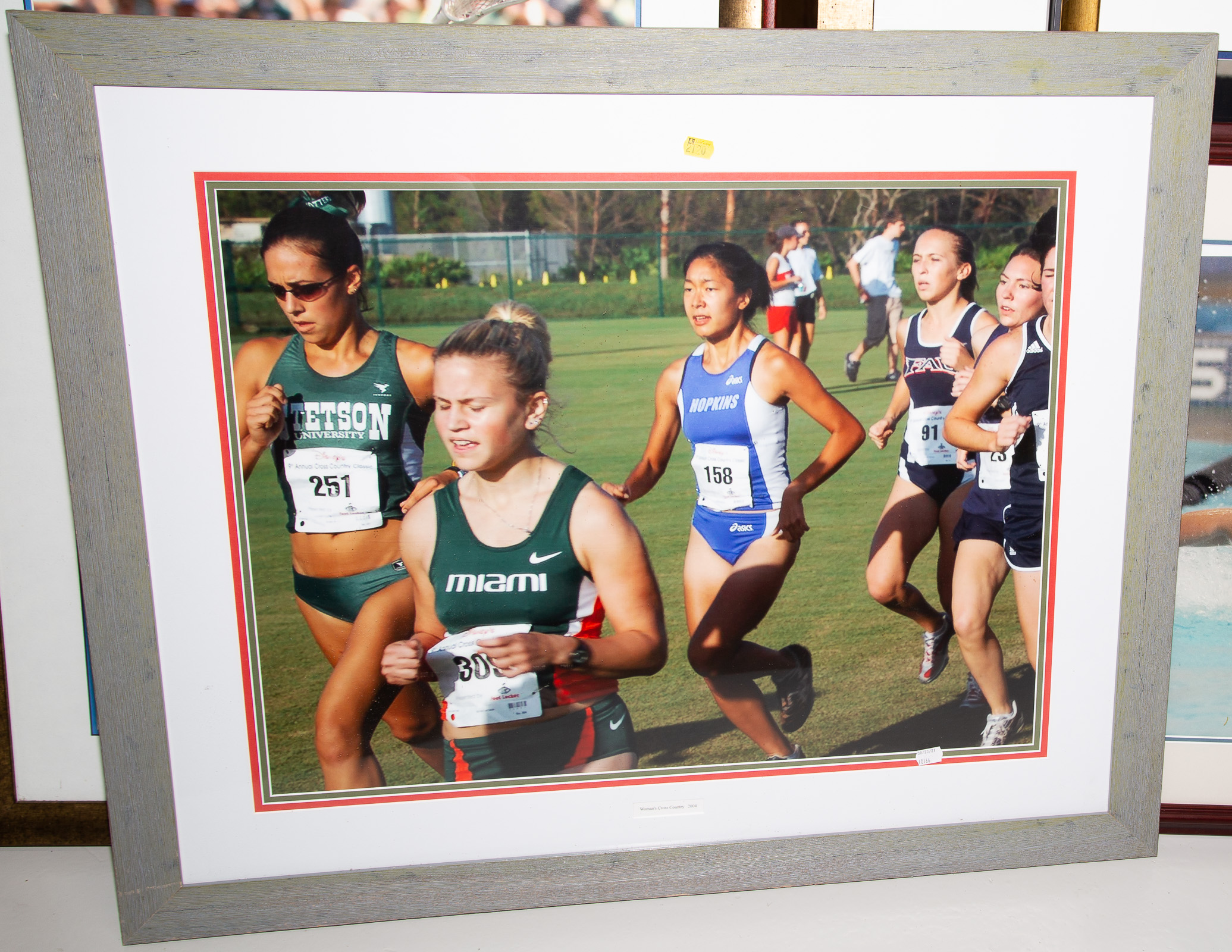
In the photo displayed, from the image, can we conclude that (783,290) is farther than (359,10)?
No

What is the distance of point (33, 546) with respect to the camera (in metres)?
1.26

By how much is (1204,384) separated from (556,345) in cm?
105

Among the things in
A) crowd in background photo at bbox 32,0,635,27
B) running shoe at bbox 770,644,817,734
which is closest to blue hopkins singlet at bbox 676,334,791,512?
running shoe at bbox 770,644,817,734

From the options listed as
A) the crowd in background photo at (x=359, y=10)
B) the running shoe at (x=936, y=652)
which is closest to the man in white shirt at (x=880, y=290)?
the running shoe at (x=936, y=652)

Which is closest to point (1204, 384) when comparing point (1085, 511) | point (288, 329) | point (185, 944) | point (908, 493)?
point (1085, 511)

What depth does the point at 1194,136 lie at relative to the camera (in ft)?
3.54

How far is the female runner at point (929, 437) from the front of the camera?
1.11 m

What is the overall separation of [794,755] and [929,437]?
0.50 m

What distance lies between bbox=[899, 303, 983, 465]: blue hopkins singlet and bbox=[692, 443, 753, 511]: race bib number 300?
233mm

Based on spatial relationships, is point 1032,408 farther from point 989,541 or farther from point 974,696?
point 974,696

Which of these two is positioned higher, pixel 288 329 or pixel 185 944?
pixel 288 329

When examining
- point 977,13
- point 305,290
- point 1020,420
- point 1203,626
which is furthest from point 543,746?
point 977,13

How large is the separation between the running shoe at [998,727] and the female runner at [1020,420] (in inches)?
8.1

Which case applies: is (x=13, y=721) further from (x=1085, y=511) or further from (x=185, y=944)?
(x=1085, y=511)
